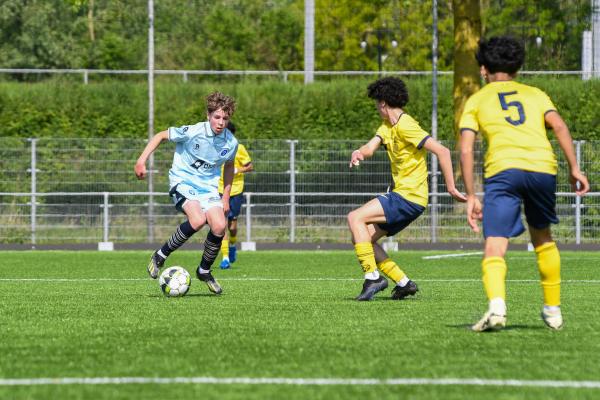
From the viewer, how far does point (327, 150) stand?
28703 mm

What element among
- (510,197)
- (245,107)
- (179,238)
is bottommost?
(179,238)

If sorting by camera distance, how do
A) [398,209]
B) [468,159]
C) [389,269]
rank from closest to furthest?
[468,159]
[398,209]
[389,269]

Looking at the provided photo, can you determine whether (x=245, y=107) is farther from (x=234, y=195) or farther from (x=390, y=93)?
(x=390, y=93)

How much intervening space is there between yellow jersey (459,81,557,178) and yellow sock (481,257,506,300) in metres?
0.55

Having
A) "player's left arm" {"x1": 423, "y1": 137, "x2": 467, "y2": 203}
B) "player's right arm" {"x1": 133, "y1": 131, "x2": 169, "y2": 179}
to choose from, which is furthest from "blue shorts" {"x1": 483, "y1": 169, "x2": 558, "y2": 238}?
"player's right arm" {"x1": 133, "y1": 131, "x2": 169, "y2": 179}

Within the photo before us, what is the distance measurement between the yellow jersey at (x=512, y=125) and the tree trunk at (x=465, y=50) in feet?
70.6

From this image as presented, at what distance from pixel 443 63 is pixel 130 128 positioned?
76.9 feet

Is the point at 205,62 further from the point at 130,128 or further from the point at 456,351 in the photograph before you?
the point at 456,351

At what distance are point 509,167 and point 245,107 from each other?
83.7 ft

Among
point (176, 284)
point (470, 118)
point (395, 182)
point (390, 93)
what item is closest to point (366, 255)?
point (395, 182)

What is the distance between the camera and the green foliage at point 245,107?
3312cm

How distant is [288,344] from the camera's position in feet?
24.3

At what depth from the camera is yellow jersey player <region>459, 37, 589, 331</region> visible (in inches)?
315

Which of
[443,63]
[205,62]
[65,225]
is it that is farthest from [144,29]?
[65,225]
